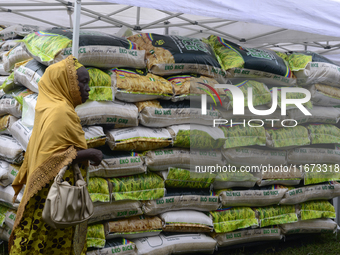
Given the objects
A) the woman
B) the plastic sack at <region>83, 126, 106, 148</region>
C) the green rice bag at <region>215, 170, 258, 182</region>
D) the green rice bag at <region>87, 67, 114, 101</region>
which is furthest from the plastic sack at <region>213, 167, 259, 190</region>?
the woman

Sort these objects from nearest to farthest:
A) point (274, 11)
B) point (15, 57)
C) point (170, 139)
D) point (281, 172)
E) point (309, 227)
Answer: point (274, 11) → point (170, 139) → point (15, 57) → point (281, 172) → point (309, 227)

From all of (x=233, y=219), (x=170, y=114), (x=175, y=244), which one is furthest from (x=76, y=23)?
(x=233, y=219)

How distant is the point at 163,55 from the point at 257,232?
206 centimetres

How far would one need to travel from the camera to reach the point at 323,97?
369 cm

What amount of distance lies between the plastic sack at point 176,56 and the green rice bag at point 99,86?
0.47m

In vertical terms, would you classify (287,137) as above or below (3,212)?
above

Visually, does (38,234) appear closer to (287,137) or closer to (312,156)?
(287,137)

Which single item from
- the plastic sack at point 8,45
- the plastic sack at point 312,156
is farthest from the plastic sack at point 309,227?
the plastic sack at point 8,45

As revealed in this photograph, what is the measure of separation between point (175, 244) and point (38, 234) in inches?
55.1

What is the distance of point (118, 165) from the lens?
9.23ft

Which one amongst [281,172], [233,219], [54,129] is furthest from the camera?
[281,172]

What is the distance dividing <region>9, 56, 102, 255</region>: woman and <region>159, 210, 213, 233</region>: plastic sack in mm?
1087

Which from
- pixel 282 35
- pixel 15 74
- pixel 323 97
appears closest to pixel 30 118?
pixel 15 74

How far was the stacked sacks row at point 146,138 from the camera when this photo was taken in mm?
2736
